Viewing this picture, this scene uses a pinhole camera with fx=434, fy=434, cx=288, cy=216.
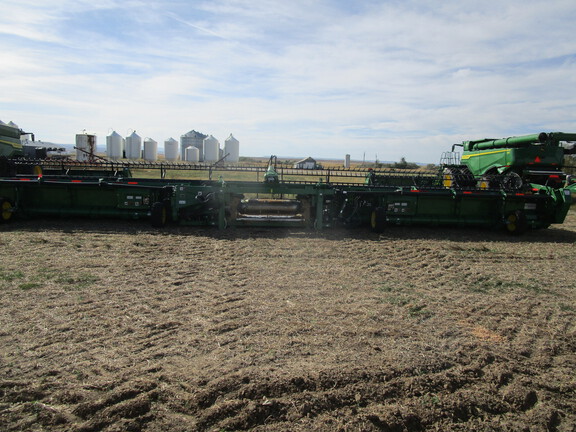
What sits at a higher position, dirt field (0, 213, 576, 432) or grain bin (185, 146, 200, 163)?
grain bin (185, 146, 200, 163)

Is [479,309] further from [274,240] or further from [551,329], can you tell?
[274,240]

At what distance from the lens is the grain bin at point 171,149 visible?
48.4 meters

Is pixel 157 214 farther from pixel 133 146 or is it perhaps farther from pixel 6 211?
pixel 133 146

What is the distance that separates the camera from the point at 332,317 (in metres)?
4.87

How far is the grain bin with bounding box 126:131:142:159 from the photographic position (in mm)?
45125

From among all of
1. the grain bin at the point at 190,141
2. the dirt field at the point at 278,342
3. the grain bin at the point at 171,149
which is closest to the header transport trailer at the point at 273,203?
the dirt field at the point at 278,342

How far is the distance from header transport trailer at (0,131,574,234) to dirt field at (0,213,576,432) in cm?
256

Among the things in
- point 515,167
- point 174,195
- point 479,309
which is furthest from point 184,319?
point 515,167

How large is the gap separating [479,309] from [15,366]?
16.2 ft

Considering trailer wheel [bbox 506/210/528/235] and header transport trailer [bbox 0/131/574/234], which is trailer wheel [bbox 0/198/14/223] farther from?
trailer wheel [bbox 506/210/528/235]

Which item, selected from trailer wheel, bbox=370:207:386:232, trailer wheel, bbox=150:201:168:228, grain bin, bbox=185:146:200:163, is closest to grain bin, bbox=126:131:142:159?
grain bin, bbox=185:146:200:163

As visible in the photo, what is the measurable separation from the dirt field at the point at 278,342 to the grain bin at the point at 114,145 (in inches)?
1555

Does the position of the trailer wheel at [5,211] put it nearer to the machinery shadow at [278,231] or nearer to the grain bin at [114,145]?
the machinery shadow at [278,231]

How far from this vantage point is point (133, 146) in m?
45.2
